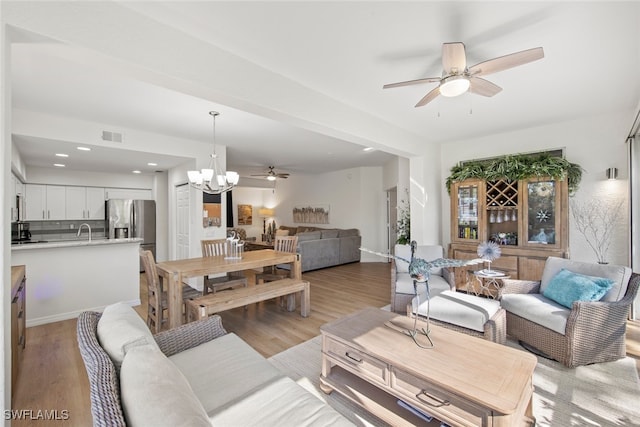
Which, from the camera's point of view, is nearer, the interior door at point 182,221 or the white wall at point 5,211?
the white wall at point 5,211

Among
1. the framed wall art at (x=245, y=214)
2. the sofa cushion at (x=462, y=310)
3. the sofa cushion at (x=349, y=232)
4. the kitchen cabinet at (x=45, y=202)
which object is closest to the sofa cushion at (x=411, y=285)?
the sofa cushion at (x=462, y=310)

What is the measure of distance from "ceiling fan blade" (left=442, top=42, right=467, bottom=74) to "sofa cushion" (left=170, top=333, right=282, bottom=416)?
92.9 inches

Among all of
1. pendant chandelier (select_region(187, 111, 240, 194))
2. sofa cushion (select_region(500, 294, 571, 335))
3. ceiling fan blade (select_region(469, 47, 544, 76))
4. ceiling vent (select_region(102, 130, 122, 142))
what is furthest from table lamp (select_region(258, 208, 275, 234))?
ceiling fan blade (select_region(469, 47, 544, 76))

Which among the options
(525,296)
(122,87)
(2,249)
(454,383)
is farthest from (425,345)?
(122,87)

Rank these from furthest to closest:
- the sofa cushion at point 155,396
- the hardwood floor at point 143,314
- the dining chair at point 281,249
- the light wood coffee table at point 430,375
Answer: the dining chair at point 281,249 → the hardwood floor at point 143,314 → the light wood coffee table at point 430,375 → the sofa cushion at point 155,396

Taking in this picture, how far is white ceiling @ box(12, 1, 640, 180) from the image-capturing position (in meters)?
1.80

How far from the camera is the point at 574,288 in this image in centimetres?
257

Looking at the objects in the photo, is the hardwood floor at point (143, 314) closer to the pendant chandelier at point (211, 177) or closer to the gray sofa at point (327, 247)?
the gray sofa at point (327, 247)

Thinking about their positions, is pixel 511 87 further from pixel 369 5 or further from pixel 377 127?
pixel 369 5

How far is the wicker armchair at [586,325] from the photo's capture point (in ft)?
7.70

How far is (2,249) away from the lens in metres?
1.35

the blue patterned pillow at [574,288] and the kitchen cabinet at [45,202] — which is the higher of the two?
the kitchen cabinet at [45,202]

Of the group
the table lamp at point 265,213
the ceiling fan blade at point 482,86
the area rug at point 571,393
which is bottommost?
the area rug at point 571,393

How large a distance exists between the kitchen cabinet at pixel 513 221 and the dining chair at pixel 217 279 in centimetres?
339
